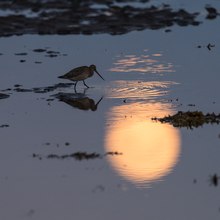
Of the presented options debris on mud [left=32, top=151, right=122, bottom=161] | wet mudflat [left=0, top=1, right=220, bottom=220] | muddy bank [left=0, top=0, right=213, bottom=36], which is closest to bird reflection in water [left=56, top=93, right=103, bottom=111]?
wet mudflat [left=0, top=1, right=220, bottom=220]

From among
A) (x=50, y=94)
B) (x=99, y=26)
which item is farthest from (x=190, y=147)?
(x=99, y=26)

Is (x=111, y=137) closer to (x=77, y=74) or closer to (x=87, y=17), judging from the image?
(x=77, y=74)

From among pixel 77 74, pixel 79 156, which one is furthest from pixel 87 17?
pixel 79 156

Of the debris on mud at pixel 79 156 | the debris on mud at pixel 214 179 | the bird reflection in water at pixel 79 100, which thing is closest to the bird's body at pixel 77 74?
the bird reflection in water at pixel 79 100

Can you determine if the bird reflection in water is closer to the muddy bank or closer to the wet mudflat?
the wet mudflat

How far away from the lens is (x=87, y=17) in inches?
1757

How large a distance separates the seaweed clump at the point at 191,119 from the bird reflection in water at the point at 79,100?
9.29 ft

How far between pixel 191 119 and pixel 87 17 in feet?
84.9

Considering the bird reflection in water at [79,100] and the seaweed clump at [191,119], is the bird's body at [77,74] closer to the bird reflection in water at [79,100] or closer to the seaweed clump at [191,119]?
the bird reflection in water at [79,100]

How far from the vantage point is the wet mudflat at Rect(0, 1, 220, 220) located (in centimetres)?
1420

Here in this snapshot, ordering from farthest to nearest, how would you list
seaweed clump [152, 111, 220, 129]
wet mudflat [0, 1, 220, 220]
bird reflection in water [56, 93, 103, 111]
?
bird reflection in water [56, 93, 103, 111] < seaweed clump [152, 111, 220, 129] < wet mudflat [0, 1, 220, 220]

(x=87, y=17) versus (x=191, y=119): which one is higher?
(x=87, y=17)

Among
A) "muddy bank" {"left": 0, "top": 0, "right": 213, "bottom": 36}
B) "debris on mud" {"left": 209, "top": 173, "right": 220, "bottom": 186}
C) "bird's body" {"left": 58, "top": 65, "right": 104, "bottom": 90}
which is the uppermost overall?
"muddy bank" {"left": 0, "top": 0, "right": 213, "bottom": 36}

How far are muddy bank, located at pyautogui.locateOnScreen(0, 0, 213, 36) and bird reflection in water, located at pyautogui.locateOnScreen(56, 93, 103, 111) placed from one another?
603 inches
